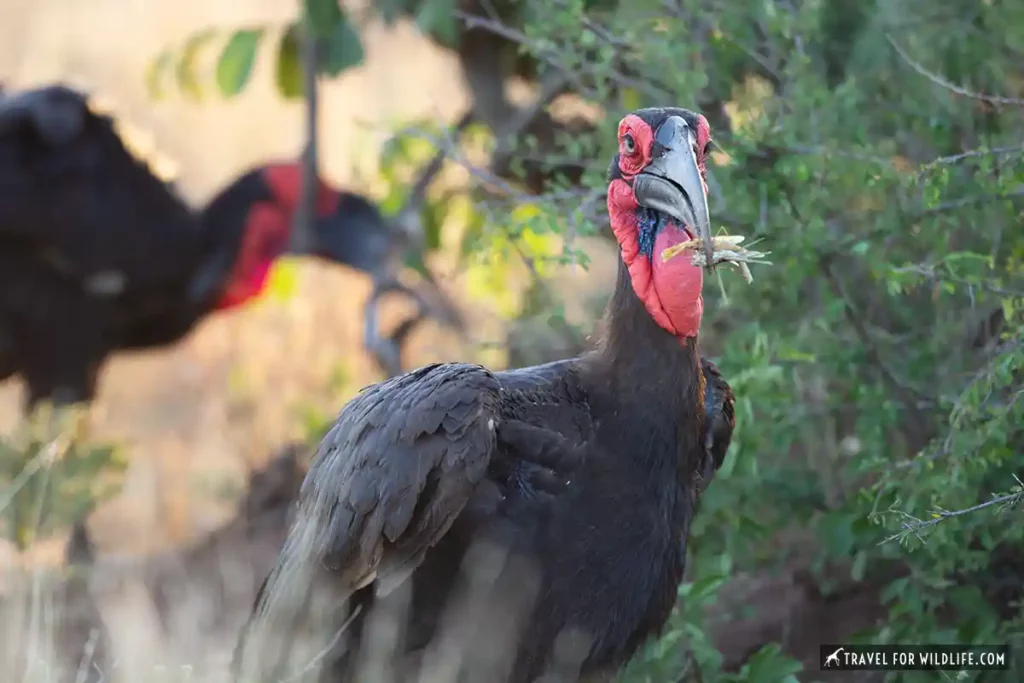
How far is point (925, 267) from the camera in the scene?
10.4ft

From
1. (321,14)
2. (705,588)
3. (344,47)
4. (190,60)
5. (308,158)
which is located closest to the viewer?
(705,588)

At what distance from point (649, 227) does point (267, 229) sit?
4563mm

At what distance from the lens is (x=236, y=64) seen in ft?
18.3

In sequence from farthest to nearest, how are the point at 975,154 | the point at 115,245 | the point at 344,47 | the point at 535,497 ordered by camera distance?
the point at 115,245 < the point at 344,47 < the point at 975,154 < the point at 535,497

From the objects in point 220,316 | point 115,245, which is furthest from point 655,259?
point 220,316

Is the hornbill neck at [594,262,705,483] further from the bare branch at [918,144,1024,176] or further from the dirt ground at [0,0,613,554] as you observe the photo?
the dirt ground at [0,0,613,554]

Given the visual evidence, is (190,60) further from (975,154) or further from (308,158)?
(975,154)

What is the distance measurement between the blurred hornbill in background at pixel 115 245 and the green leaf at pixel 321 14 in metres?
0.89

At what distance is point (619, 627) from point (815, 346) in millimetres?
1214

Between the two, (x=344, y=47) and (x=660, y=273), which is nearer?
(x=660, y=273)

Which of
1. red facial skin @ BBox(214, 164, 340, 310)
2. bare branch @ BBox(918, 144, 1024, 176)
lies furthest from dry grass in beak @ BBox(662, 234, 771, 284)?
red facial skin @ BBox(214, 164, 340, 310)

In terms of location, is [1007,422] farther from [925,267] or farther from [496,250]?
[496,250]

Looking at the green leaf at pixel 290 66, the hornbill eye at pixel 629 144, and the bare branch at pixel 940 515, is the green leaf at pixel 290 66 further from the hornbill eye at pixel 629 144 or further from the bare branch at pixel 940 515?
the bare branch at pixel 940 515

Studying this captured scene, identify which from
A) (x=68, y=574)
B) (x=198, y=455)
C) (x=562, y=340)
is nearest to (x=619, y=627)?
(x=562, y=340)
